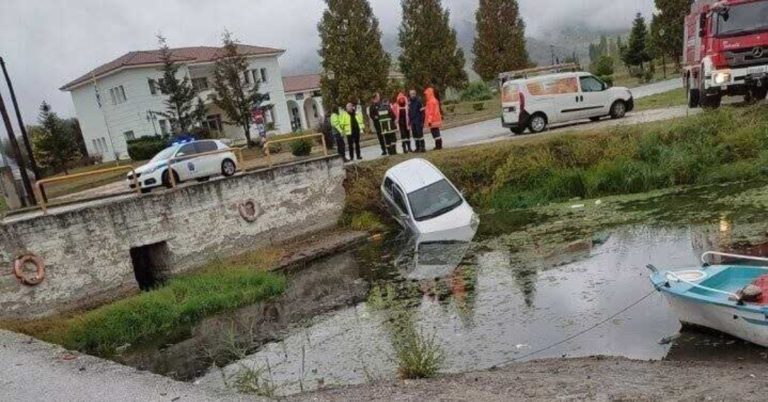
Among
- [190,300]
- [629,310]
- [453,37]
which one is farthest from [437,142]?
[453,37]

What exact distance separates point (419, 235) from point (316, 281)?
2909 mm

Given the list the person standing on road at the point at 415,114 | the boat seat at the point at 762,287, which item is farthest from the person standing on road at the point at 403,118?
the boat seat at the point at 762,287

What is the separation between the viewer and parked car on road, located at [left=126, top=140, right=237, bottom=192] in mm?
17438

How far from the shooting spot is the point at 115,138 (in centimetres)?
4366

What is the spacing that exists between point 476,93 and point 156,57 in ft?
79.7

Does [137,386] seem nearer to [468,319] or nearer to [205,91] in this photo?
[468,319]

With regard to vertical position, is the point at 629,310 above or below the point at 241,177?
below

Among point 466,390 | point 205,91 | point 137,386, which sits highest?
point 205,91

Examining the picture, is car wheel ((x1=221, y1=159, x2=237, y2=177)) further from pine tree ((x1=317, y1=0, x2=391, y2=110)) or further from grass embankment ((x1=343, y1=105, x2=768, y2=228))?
pine tree ((x1=317, y1=0, x2=391, y2=110))

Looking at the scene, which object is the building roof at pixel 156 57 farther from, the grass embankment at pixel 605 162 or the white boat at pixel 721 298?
the white boat at pixel 721 298

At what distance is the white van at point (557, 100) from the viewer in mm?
19609

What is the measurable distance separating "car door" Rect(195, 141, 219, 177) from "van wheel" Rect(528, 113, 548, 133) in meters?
10.2

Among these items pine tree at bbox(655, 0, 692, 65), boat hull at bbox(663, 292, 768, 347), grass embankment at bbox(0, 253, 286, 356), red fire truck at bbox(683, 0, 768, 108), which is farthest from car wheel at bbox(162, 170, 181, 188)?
pine tree at bbox(655, 0, 692, 65)

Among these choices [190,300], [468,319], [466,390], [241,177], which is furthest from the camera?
[241,177]
